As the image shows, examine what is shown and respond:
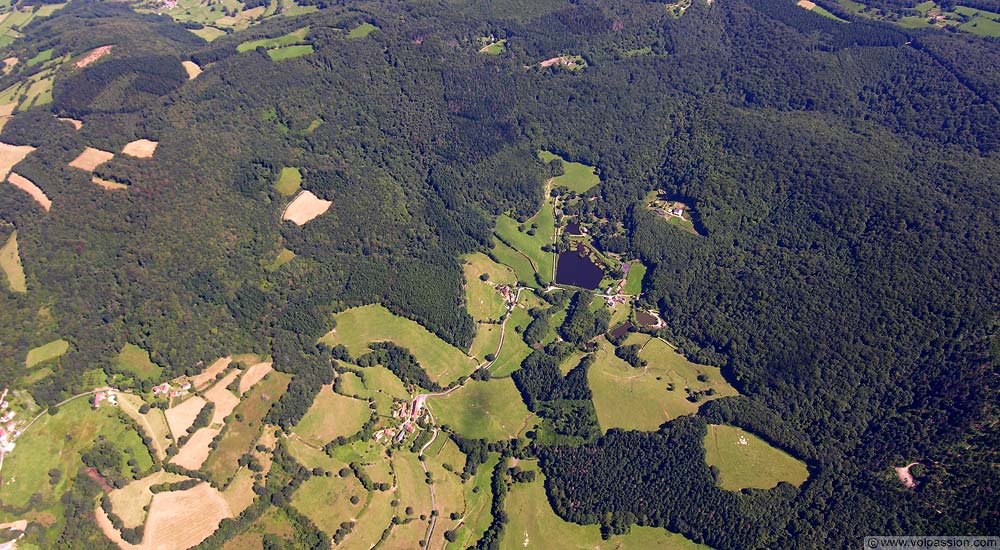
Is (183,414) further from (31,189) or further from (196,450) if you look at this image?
(31,189)

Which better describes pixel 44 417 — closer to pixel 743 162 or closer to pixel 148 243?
pixel 148 243

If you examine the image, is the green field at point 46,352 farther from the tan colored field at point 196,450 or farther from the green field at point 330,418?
the green field at point 330,418

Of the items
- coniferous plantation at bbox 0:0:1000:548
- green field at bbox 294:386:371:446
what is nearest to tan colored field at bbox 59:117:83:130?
coniferous plantation at bbox 0:0:1000:548

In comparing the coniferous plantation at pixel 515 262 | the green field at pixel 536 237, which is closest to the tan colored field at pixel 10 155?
the coniferous plantation at pixel 515 262

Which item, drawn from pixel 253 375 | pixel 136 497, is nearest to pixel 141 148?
pixel 253 375

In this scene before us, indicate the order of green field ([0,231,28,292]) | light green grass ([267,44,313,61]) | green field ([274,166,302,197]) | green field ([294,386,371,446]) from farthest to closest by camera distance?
1. light green grass ([267,44,313,61])
2. green field ([274,166,302,197])
3. green field ([0,231,28,292])
4. green field ([294,386,371,446])

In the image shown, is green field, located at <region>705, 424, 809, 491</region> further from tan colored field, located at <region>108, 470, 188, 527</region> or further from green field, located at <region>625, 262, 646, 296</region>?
tan colored field, located at <region>108, 470, 188, 527</region>

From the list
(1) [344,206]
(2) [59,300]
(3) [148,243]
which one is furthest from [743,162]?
(2) [59,300]
